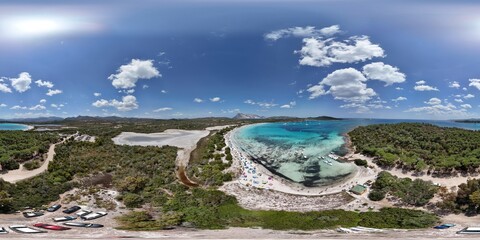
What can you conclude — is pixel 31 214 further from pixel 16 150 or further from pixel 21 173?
pixel 16 150

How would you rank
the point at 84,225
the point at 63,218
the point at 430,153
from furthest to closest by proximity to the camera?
the point at 430,153, the point at 63,218, the point at 84,225

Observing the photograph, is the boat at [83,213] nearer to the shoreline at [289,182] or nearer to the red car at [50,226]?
the red car at [50,226]

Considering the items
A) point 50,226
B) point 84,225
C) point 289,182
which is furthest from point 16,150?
point 289,182

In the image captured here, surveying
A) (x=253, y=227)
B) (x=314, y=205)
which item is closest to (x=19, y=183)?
(x=253, y=227)

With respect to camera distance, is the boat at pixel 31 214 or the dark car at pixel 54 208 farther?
the dark car at pixel 54 208

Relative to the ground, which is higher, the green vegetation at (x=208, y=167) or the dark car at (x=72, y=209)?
the green vegetation at (x=208, y=167)

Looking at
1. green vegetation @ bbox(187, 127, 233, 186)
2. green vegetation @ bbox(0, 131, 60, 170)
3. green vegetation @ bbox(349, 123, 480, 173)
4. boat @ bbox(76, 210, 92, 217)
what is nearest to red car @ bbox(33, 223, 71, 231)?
boat @ bbox(76, 210, 92, 217)

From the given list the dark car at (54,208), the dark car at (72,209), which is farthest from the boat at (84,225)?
the dark car at (54,208)

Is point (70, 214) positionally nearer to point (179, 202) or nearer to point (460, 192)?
point (179, 202)

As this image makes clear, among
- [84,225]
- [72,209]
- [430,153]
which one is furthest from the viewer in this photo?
[430,153]
